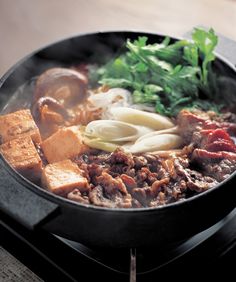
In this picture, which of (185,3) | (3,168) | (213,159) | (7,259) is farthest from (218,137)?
(185,3)

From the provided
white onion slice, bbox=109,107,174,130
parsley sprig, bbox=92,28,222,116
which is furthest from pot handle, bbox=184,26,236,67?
white onion slice, bbox=109,107,174,130

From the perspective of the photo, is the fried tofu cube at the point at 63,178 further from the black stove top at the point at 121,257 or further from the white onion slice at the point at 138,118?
the white onion slice at the point at 138,118

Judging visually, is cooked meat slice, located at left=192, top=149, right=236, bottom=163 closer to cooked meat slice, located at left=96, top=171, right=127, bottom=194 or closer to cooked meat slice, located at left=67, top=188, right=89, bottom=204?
cooked meat slice, located at left=96, top=171, right=127, bottom=194

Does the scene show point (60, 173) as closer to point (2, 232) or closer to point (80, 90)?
point (2, 232)

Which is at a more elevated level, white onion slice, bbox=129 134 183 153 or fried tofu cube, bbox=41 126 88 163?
white onion slice, bbox=129 134 183 153

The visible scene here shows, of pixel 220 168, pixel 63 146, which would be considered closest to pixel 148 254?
pixel 220 168

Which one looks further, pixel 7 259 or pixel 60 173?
pixel 7 259

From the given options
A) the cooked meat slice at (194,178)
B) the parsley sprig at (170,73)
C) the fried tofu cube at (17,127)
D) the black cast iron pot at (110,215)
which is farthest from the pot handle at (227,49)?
the fried tofu cube at (17,127)
